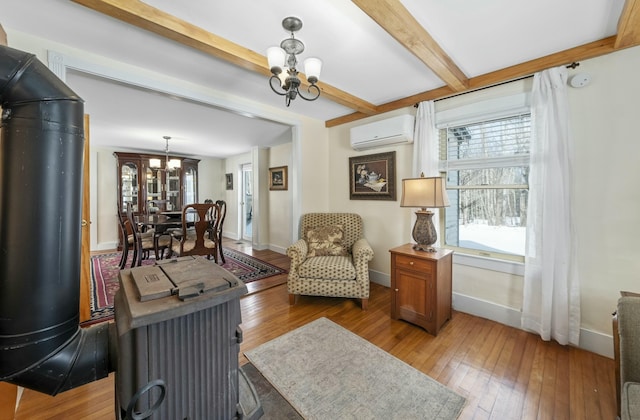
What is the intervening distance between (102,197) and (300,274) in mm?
5201

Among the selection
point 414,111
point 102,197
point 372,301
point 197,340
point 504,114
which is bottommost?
point 372,301

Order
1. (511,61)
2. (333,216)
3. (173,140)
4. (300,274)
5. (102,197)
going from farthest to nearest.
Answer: (102,197)
(173,140)
(333,216)
(300,274)
(511,61)

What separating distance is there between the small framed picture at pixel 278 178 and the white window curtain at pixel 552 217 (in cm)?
381

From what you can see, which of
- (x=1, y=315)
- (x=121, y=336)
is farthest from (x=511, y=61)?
(x=1, y=315)

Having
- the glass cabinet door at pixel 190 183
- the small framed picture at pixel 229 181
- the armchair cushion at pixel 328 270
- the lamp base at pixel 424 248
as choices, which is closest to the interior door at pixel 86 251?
the armchair cushion at pixel 328 270

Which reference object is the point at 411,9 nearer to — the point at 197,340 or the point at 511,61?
the point at 511,61

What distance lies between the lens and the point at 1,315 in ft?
2.75

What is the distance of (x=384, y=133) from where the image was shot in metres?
2.94

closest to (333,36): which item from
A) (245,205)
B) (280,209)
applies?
(280,209)

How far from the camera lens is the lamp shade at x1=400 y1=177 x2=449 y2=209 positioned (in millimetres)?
2193

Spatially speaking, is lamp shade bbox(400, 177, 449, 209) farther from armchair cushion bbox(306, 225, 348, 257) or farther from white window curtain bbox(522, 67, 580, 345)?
armchair cushion bbox(306, 225, 348, 257)

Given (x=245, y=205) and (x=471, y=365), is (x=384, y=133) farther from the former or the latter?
(x=245, y=205)

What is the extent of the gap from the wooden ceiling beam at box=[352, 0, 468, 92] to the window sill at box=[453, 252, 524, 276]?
1.71 meters

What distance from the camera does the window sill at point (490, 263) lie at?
7.42 ft
